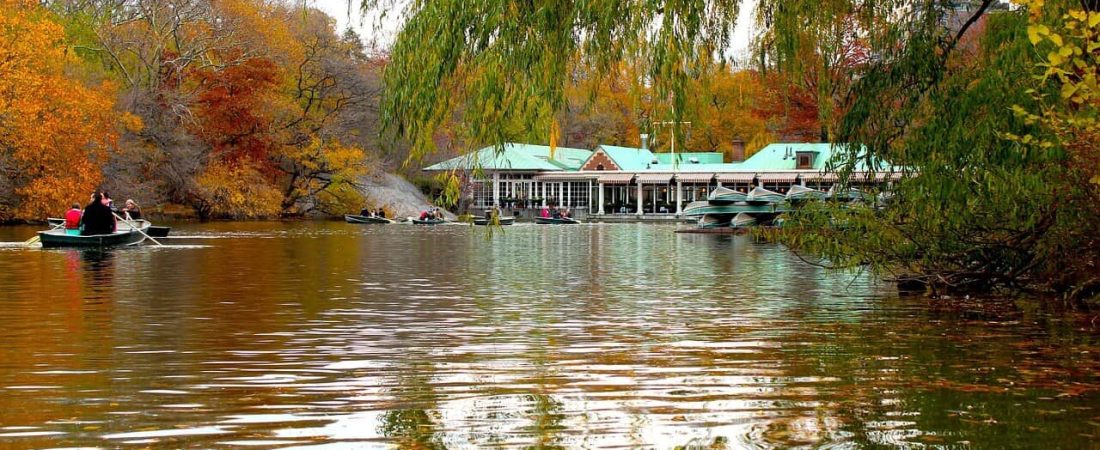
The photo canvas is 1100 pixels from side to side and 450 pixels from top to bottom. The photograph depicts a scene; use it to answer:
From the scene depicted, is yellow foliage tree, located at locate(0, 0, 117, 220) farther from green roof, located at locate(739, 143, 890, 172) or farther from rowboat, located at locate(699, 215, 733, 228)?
green roof, located at locate(739, 143, 890, 172)

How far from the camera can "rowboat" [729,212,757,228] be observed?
4981cm

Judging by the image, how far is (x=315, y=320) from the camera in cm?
1399

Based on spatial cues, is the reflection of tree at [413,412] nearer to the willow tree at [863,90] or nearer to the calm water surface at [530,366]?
the calm water surface at [530,366]

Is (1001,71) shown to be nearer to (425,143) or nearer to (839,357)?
(839,357)

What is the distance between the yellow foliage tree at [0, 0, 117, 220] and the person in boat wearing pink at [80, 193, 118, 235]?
1591 cm

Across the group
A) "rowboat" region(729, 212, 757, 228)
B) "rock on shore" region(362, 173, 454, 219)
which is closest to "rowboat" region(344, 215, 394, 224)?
"rock on shore" region(362, 173, 454, 219)

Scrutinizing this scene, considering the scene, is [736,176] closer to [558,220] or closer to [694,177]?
[694,177]

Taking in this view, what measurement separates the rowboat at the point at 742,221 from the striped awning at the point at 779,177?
19833 mm

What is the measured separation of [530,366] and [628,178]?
66935mm

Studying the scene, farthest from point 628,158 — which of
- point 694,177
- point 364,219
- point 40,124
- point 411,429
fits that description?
point 411,429

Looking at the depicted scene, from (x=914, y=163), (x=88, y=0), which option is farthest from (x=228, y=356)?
(x=88, y=0)

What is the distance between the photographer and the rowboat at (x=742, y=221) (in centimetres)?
4981

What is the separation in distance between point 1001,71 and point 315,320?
7604 mm

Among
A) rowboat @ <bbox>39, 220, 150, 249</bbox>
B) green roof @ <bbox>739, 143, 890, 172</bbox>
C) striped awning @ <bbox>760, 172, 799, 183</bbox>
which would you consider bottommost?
rowboat @ <bbox>39, 220, 150, 249</bbox>
